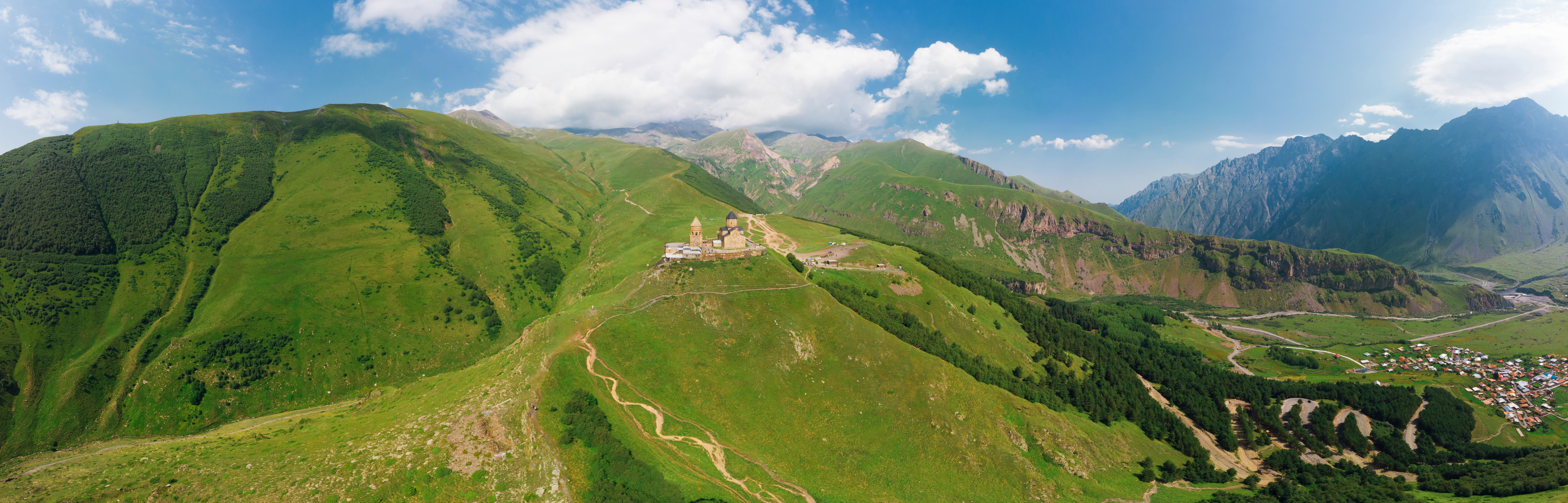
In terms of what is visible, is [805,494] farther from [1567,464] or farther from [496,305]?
[1567,464]

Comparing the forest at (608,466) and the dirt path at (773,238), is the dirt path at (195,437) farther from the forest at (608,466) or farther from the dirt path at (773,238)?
the dirt path at (773,238)

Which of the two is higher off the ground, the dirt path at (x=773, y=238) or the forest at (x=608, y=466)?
the dirt path at (x=773, y=238)

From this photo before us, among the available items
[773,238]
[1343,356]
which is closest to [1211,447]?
[773,238]

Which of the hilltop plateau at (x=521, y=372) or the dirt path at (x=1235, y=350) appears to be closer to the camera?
the hilltop plateau at (x=521, y=372)

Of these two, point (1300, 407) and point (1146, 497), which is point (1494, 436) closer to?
point (1300, 407)

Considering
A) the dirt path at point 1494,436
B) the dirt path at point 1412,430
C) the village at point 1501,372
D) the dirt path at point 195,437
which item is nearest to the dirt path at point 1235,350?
the village at point 1501,372

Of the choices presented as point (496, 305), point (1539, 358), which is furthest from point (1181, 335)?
point (496, 305)

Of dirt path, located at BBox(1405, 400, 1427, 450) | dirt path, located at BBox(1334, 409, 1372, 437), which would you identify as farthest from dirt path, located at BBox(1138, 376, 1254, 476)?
dirt path, located at BBox(1405, 400, 1427, 450)

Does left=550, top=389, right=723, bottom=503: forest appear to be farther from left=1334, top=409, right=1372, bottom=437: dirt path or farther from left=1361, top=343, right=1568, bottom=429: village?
left=1361, top=343, right=1568, bottom=429: village
